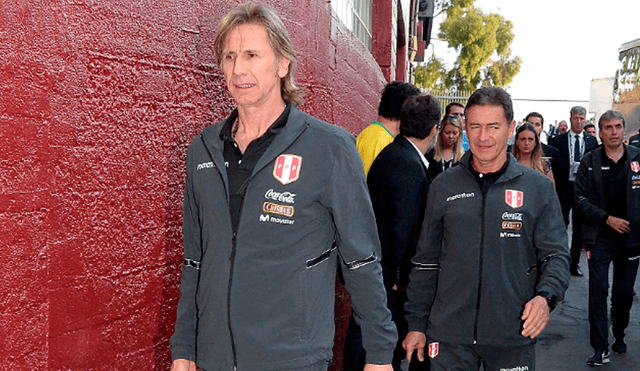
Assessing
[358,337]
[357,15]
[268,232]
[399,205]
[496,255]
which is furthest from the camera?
[357,15]

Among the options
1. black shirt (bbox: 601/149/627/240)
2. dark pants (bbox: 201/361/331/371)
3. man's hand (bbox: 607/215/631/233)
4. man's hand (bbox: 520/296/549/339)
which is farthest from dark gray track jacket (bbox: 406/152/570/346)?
black shirt (bbox: 601/149/627/240)

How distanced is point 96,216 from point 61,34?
2.32 feet

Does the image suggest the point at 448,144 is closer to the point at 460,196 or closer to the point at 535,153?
the point at 535,153

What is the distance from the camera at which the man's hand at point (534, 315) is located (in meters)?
3.03

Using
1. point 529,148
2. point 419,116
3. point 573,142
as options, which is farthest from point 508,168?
point 573,142

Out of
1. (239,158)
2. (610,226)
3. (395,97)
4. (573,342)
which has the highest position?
(395,97)

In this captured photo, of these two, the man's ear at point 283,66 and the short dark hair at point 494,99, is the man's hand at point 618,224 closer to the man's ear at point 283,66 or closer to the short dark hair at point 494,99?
the short dark hair at point 494,99

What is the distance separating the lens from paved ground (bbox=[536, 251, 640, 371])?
574 centimetres

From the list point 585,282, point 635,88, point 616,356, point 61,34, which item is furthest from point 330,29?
point 635,88

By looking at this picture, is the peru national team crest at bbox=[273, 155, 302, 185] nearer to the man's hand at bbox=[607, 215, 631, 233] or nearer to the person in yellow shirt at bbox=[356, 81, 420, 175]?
the person in yellow shirt at bbox=[356, 81, 420, 175]

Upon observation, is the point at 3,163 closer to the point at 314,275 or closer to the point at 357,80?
the point at 314,275

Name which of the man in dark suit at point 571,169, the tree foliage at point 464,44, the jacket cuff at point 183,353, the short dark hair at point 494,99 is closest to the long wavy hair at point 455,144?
the man in dark suit at point 571,169

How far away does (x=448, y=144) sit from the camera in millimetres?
7293

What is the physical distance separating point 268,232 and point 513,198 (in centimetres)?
155
